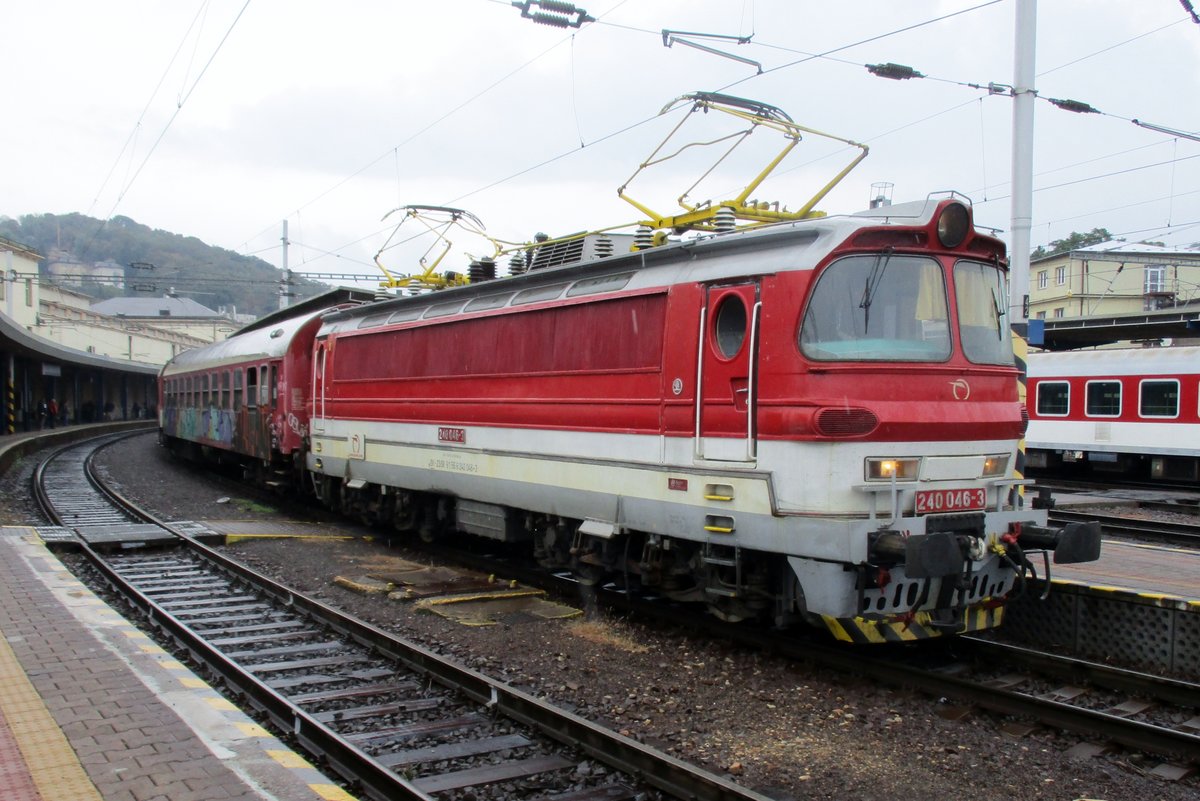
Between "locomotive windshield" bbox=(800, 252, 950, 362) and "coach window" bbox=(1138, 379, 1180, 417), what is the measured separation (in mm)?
17236

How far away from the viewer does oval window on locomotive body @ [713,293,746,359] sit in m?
7.30

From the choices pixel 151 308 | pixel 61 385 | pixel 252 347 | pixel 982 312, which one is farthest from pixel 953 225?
pixel 151 308

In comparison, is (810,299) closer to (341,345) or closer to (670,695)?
(670,695)

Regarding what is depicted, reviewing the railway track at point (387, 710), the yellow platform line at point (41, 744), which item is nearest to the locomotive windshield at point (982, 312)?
the railway track at point (387, 710)

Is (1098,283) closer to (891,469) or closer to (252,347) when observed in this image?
(252,347)

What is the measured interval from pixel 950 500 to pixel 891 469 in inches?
24.7

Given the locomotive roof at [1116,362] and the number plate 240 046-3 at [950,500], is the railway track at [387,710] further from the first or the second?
the locomotive roof at [1116,362]

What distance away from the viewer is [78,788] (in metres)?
4.58

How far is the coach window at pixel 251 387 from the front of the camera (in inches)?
743

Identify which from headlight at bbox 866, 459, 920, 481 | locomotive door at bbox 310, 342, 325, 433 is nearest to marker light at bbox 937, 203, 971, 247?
headlight at bbox 866, 459, 920, 481

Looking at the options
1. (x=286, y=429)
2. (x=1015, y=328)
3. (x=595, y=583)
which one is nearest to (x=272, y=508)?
(x=286, y=429)

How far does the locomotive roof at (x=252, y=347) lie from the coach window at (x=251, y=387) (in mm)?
262

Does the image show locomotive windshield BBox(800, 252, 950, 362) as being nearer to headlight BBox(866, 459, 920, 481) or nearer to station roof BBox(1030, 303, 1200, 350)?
headlight BBox(866, 459, 920, 481)

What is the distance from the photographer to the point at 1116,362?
22547 mm
